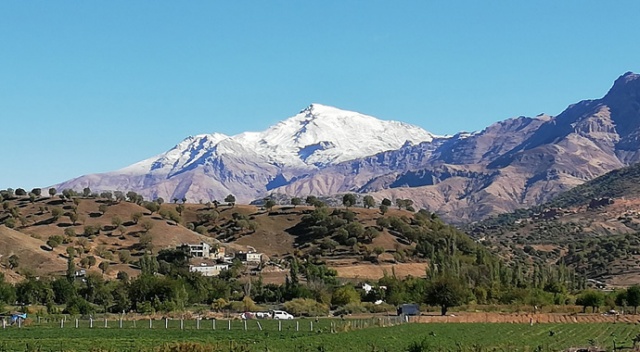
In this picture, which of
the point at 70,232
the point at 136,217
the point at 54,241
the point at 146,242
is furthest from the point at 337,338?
the point at 136,217

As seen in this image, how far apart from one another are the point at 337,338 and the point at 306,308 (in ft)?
169

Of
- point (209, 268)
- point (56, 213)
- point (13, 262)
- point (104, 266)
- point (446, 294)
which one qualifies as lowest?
point (446, 294)

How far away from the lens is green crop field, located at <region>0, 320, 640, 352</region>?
50.0 m

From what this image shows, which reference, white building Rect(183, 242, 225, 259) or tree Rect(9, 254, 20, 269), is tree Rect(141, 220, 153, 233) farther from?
tree Rect(9, 254, 20, 269)

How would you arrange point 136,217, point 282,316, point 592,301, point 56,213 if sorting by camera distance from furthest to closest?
point 136,217
point 56,213
point 592,301
point 282,316

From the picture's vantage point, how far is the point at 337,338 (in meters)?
57.7

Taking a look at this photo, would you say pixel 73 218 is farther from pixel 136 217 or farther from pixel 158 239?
pixel 158 239

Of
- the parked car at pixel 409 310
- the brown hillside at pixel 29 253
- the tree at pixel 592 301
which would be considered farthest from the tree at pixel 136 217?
the tree at pixel 592 301

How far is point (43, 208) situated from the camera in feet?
645

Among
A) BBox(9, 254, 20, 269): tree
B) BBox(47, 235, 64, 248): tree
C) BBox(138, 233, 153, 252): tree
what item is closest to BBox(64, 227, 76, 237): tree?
BBox(47, 235, 64, 248): tree

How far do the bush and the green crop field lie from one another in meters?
28.9

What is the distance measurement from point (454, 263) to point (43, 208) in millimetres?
101731

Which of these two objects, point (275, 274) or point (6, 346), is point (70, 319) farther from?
point (275, 274)

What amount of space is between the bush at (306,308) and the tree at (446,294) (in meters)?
13.1
